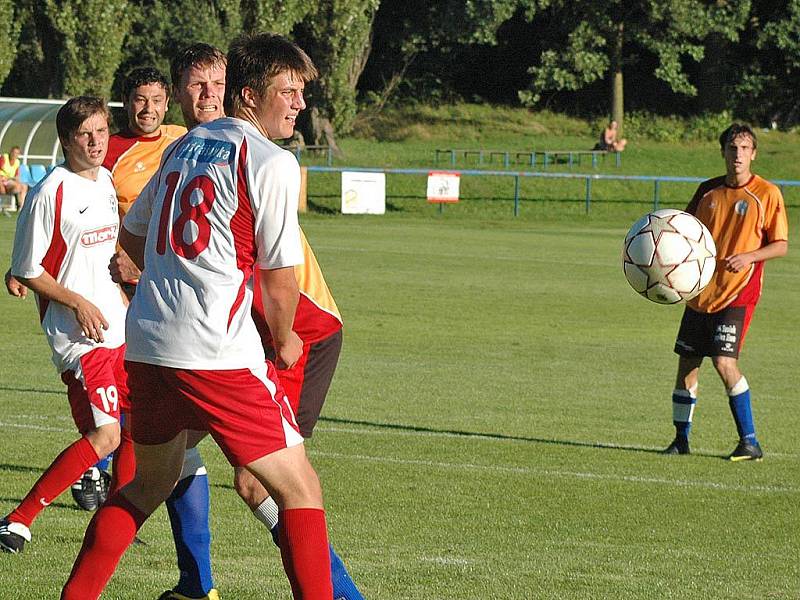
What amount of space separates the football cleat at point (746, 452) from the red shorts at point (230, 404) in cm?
→ 481

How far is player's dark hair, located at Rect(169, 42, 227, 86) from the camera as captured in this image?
5359 mm

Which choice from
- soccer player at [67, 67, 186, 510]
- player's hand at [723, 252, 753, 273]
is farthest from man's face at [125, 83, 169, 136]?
player's hand at [723, 252, 753, 273]

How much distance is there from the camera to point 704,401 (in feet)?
35.6

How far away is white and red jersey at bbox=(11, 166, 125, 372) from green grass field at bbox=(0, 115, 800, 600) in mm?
867

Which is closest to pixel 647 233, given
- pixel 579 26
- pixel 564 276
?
pixel 564 276

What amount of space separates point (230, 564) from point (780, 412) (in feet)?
18.9

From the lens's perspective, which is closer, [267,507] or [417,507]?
[267,507]

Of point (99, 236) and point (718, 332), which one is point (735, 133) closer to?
point (718, 332)

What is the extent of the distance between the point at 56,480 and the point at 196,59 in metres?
1.83

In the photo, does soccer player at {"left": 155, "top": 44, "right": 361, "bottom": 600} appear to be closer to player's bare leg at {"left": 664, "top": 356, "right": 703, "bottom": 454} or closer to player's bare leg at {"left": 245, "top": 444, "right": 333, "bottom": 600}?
player's bare leg at {"left": 245, "top": 444, "right": 333, "bottom": 600}

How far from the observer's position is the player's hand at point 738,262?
826 centimetres

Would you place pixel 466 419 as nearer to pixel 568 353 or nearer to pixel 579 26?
pixel 568 353

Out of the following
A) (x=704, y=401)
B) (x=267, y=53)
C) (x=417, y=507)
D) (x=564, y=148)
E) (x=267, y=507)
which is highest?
(x=267, y=53)

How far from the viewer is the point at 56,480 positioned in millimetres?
5766
